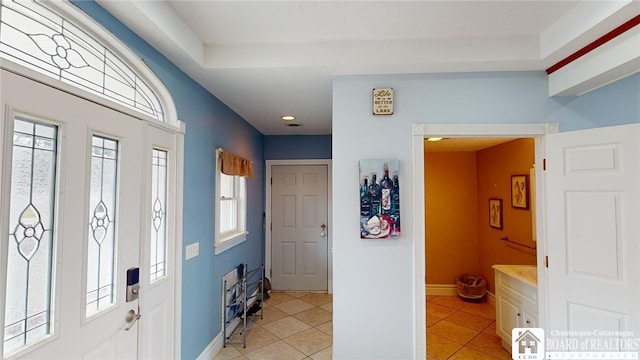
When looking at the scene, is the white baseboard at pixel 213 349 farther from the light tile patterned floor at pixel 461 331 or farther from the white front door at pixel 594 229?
the white front door at pixel 594 229

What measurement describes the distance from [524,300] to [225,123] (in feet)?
10.8

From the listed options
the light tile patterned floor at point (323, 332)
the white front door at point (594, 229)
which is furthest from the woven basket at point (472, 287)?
the white front door at point (594, 229)

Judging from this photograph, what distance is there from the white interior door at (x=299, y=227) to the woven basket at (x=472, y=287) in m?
2.00

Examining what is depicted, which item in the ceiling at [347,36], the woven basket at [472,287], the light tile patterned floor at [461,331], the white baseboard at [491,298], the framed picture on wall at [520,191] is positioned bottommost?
the light tile patterned floor at [461,331]

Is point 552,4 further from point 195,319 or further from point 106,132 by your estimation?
point 195,319

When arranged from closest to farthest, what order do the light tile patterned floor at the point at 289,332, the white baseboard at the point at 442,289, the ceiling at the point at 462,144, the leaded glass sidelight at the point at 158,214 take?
the leaded glass sidelight at the point at 158,214
the light tile patterned floor at the point at 289,332
the ceiling at the point at 462,144
the white baseboard at the point at 442,289

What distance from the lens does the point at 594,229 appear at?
1.84 meters

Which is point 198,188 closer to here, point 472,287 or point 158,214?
point 158,214

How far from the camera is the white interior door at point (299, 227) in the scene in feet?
14.4

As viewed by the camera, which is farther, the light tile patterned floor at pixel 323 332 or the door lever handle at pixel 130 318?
the light tile patterned floor at pixel 323 332

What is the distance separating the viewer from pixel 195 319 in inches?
89.8

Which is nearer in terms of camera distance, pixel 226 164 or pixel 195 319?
pixel 195 319

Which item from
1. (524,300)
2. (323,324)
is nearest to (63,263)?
(323,324)

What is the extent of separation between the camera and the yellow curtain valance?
272cm
